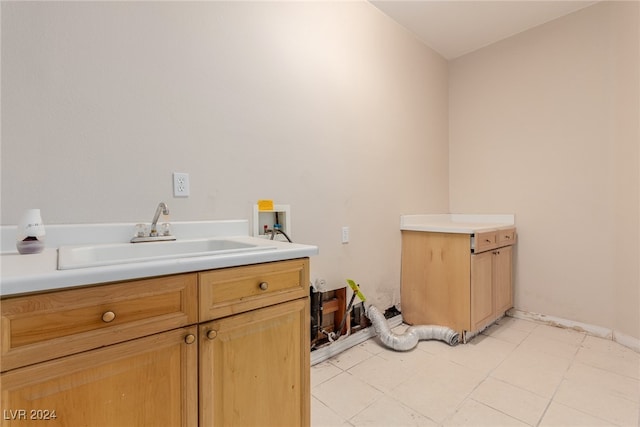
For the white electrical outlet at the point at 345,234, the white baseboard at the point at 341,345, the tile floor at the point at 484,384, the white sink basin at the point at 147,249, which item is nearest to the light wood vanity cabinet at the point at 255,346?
the white sink basin at the point at 147,249

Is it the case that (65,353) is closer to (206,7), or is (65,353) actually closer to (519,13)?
(206,7)

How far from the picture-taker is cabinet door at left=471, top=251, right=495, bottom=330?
210cm

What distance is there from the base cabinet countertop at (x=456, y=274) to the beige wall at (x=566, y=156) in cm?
30

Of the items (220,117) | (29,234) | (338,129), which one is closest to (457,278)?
Answer: (338,129)

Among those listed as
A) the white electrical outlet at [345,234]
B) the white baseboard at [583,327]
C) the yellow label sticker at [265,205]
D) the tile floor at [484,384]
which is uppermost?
the yellow label sticker at [265,205]

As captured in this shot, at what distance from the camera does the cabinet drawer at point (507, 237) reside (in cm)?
244

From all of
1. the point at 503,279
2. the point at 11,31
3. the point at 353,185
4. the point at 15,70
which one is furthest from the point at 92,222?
the point at 503,279

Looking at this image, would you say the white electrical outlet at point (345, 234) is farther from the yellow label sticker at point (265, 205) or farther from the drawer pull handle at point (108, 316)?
the drawer pull handle at point (108, 316)

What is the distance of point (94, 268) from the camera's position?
716 mm

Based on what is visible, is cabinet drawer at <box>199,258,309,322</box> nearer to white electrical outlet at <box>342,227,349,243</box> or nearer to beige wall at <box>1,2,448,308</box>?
beige wall at <box>1,2,448,308</box>

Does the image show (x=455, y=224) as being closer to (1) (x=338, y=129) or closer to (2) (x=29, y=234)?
(1) (x=338, y=129)

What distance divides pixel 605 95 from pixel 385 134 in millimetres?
1610

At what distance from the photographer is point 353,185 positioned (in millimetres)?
2160

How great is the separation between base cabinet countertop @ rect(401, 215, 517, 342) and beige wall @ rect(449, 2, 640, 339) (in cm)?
30
